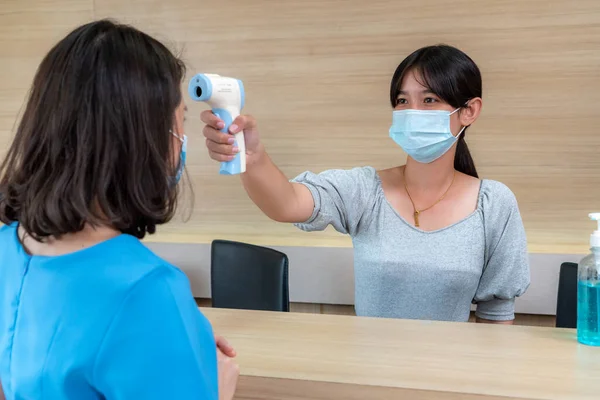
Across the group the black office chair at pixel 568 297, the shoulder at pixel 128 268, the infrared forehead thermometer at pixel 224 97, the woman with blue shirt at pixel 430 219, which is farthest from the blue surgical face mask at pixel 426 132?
the shoulder at pixel 128 268

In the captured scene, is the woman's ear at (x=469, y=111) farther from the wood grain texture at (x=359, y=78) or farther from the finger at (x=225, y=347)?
the finger at (x=225, y=347)

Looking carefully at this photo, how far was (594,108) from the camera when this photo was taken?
2119mm

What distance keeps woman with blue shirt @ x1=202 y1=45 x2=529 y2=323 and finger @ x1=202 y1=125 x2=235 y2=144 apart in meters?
0.41

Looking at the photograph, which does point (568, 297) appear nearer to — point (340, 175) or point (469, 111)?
point (469, 111)

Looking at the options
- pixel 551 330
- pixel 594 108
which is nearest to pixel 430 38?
pixel 594 108

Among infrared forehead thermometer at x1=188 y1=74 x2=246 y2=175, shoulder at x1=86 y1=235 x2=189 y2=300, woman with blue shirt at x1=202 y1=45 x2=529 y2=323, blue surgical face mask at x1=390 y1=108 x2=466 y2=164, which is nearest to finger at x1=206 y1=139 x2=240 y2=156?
infrared forehead thermometer at x1=188 y1=74 x2=246 y2=175

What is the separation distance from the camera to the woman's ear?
5.60 feet

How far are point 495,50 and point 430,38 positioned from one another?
253 millimetres

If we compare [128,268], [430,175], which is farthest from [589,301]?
[128,268]

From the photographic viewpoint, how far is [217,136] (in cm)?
A: 122

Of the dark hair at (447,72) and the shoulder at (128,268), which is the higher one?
the dark hair at (447,72)

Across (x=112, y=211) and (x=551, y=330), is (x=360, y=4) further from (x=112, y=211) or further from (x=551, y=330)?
(x=112, y=211)

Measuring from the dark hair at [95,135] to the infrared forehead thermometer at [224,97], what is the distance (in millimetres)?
290

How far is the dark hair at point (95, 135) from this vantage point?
0.74 metres
